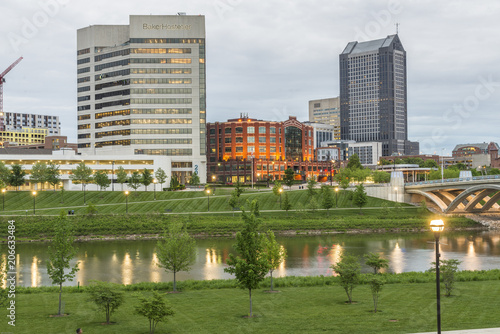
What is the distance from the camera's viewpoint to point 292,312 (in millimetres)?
26469

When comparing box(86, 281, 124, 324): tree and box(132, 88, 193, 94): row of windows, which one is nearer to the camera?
box(86, 281, 124, 324): tree

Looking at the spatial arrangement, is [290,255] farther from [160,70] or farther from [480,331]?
[160,70]

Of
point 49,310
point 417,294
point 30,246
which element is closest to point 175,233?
point 49,310

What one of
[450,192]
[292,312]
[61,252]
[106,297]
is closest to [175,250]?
[61,252]

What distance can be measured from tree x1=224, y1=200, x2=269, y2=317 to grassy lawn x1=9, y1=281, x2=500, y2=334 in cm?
186

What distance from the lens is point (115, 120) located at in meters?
149

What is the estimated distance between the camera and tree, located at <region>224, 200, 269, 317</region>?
1030 inches

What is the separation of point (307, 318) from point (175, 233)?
13.5m

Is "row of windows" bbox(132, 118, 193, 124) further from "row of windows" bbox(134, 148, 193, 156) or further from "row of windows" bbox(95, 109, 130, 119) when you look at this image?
"row of windows" bbox(134, 148, 193, 156)

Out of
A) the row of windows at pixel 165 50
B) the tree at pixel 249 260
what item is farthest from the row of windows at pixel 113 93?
the tree at pixel 249 260

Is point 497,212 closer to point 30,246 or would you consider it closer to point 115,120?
point 30,246

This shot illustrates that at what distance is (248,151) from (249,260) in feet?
448

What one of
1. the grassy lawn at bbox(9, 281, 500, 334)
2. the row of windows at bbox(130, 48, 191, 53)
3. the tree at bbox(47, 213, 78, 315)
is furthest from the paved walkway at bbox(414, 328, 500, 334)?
the row of windows at bbox(130, 48, 191, 53)

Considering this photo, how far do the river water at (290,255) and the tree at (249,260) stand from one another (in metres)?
14.2
